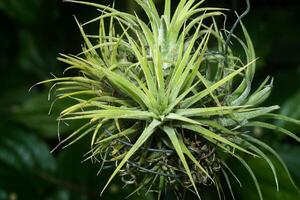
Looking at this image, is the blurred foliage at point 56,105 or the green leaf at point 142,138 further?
the blurred foliage at point 56,105

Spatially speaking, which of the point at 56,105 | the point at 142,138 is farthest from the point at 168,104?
the point at 56,105

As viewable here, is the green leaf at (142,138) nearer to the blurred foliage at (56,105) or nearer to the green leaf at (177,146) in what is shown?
the green leaf at (177,146)

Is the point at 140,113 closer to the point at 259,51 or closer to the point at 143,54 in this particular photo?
the point at 143,54

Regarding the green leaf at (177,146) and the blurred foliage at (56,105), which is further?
the blurred foliage at (56,105)

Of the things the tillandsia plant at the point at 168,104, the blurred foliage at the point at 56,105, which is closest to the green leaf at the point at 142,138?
the tillandsia plant at the point at 168,104

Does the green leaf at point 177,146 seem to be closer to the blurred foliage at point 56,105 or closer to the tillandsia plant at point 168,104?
the tillandsia plant at point 168,104

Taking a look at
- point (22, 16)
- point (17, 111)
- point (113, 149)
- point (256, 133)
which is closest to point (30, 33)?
point (22, 16)
